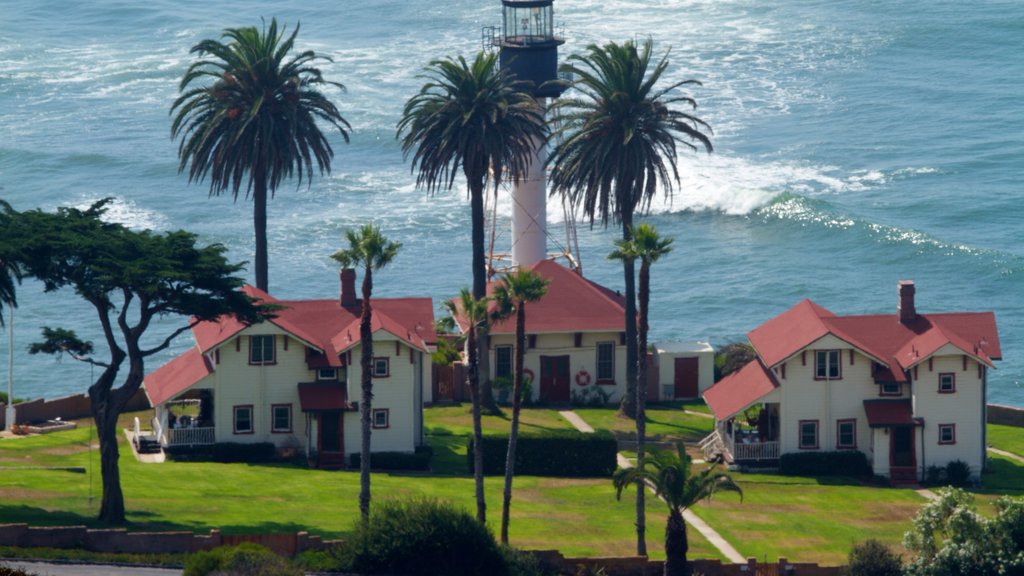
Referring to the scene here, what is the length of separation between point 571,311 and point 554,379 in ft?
10.8

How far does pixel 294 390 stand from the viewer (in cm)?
7831

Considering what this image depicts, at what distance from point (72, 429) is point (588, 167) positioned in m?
25.1

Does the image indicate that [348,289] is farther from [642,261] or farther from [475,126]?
[642,261]

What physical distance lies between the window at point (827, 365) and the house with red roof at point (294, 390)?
1643cm

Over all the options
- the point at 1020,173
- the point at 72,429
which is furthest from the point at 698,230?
the point at 72,429

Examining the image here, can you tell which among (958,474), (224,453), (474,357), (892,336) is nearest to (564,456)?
(474,357)

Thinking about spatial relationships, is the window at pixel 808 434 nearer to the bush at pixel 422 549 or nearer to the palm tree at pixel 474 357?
the palm tree at pixel 474 357

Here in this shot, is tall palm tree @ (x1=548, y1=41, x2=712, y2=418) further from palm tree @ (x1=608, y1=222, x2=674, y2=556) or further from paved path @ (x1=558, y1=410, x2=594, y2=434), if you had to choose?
palm tree @ (x1=608, y1=222, x2=674, y2=556)

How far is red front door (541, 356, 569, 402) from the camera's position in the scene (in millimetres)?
89688

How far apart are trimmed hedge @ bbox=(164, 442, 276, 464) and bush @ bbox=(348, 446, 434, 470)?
11.6 ft

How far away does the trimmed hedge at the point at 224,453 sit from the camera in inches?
3014

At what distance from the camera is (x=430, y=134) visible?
85250mm

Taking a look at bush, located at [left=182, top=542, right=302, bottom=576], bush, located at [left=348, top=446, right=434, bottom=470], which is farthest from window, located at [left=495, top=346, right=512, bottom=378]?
bush, located at [left=182, top=542, right=302, bottom=576]

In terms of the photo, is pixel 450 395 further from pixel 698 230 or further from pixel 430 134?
pixel 698 230
